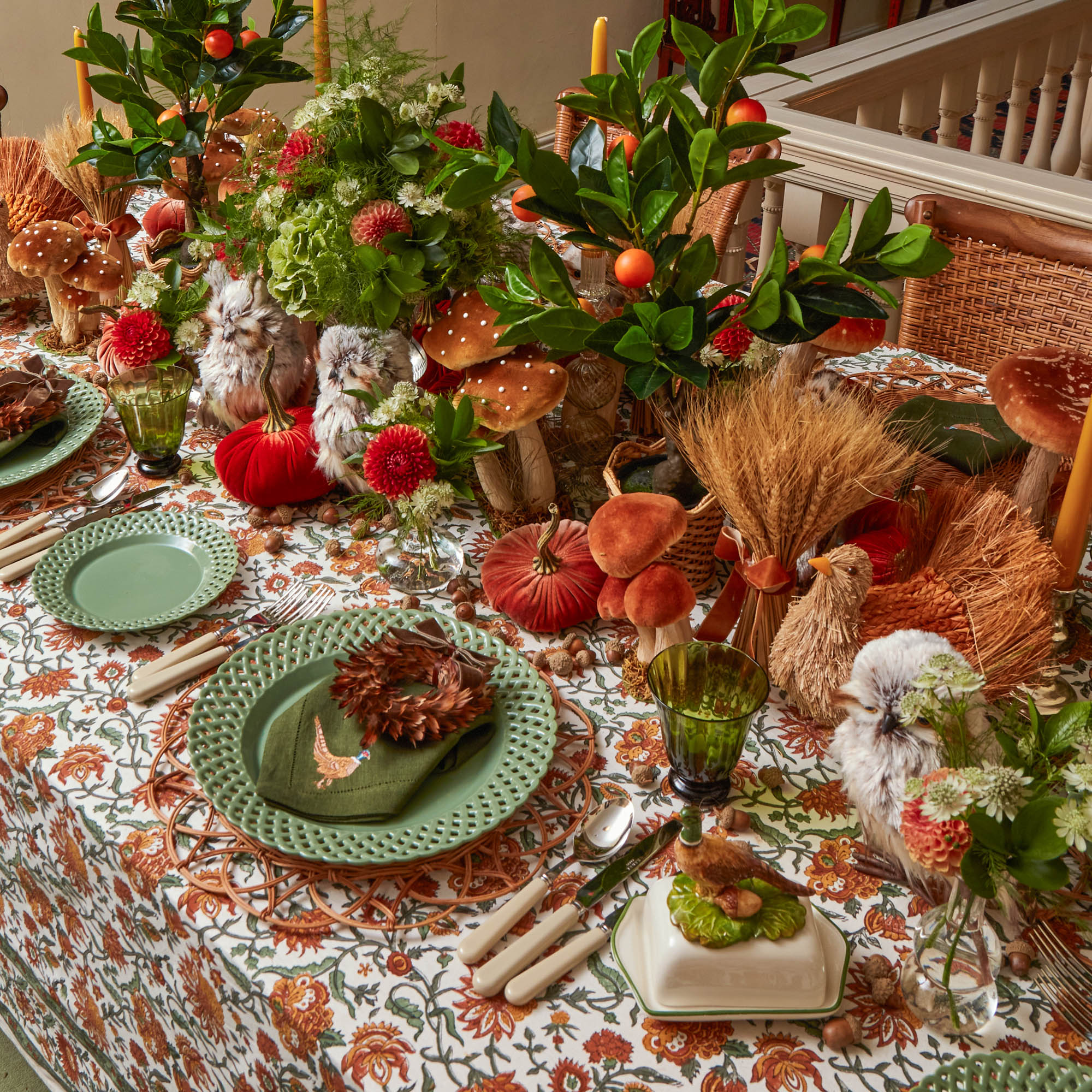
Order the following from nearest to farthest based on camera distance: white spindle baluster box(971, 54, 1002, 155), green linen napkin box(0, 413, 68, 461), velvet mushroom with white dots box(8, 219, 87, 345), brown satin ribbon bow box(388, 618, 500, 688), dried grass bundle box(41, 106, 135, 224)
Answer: brown satin ribbon bow box(388, 618, 500, 688)
green linen napkin box(0, 413, 68, 461)
velvet mushroom with white dots box(8, 219, 87, 345)
dried grass bundle box(41, 106, 135, 224)
white spindle baluster box(971, 54, 1002, 155)

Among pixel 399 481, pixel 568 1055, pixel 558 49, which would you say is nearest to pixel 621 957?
pixel 568 1055

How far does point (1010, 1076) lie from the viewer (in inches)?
26.5

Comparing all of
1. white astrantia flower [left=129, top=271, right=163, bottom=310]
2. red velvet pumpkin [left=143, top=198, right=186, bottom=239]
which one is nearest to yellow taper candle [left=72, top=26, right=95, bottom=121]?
red velvet pumpkin [left=143, top=198, right=186, bottom=239]

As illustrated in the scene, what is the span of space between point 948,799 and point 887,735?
144 mm

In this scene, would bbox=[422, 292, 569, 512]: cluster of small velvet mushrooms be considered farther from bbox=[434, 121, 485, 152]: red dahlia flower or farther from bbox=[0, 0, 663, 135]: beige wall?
bbox=[0, 0, 663, 135]: beige wall

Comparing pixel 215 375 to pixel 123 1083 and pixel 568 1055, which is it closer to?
pixel 123 1083

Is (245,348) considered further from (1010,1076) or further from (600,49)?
(1010,1076)

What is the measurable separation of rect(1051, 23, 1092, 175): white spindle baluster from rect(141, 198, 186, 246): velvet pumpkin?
2664 mm

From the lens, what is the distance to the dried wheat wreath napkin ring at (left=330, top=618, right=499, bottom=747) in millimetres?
891

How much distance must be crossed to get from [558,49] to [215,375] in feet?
12.1

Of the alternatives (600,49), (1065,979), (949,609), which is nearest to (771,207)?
(600,49)

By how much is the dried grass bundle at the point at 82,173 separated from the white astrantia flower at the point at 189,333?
0.36 m

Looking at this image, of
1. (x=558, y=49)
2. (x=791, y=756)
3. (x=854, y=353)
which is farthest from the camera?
(x=558, y=49)

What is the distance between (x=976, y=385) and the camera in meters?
1.42
